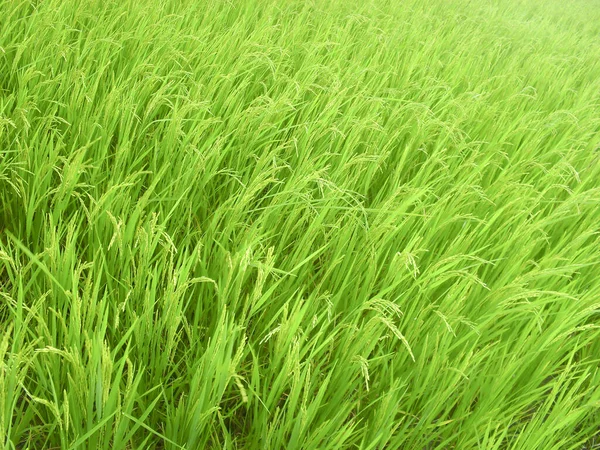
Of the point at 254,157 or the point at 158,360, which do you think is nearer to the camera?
the point at 158,360

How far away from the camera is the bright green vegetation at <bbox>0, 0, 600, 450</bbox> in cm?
83

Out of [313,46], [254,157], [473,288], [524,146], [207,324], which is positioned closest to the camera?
[207,324]

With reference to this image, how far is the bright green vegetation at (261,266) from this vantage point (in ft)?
2.72

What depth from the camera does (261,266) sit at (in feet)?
2.96

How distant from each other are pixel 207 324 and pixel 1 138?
28.8 inches

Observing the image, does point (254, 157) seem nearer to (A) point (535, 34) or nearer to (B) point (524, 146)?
(B) point (524, 146)

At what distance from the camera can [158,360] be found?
2.93ft

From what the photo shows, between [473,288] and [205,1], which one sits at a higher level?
[205,1]

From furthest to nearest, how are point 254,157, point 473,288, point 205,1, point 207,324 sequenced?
point 205,1, point 254,157, point 473,288, point 207,324

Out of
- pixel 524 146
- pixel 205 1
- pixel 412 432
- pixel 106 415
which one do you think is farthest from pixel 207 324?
pixel 205 1

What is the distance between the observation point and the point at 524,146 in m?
1.98

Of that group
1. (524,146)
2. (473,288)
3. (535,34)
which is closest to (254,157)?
(473,288)

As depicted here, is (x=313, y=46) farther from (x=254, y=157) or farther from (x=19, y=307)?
(x=19, y=307)

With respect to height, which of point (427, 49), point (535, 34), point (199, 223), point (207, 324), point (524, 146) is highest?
point (535, 34)
